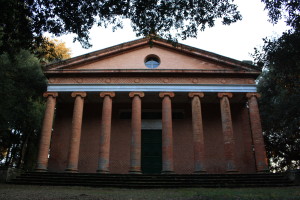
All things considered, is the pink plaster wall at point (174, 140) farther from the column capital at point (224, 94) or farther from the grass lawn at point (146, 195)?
the grass lawn at point (146, 195)

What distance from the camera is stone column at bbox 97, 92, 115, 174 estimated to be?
52.4 feet

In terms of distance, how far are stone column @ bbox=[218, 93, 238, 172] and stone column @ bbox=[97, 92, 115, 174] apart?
7.26m

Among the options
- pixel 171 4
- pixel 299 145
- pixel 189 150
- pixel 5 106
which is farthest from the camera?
pixel 299 145

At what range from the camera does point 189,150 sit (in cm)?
1956

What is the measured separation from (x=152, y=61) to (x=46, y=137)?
29.3 feet

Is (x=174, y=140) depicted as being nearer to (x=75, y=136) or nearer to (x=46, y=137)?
(x=75, y=136)

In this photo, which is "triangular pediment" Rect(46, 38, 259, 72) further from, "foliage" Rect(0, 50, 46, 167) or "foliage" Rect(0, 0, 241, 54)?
"foliage" Rect(0, 0, 241, 54)

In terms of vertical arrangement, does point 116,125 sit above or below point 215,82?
below

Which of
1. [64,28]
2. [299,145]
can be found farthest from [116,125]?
[299,145]

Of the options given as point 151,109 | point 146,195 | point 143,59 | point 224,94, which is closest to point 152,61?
point 143,59

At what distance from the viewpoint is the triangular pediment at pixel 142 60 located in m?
18.6

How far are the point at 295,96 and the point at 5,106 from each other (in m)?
19.1

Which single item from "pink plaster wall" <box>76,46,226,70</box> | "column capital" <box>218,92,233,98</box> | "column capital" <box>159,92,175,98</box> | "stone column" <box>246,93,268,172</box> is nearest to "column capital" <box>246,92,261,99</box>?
"stone column" <box>246,93,268,172</box>

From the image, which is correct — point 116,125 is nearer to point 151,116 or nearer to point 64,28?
point 151,116
